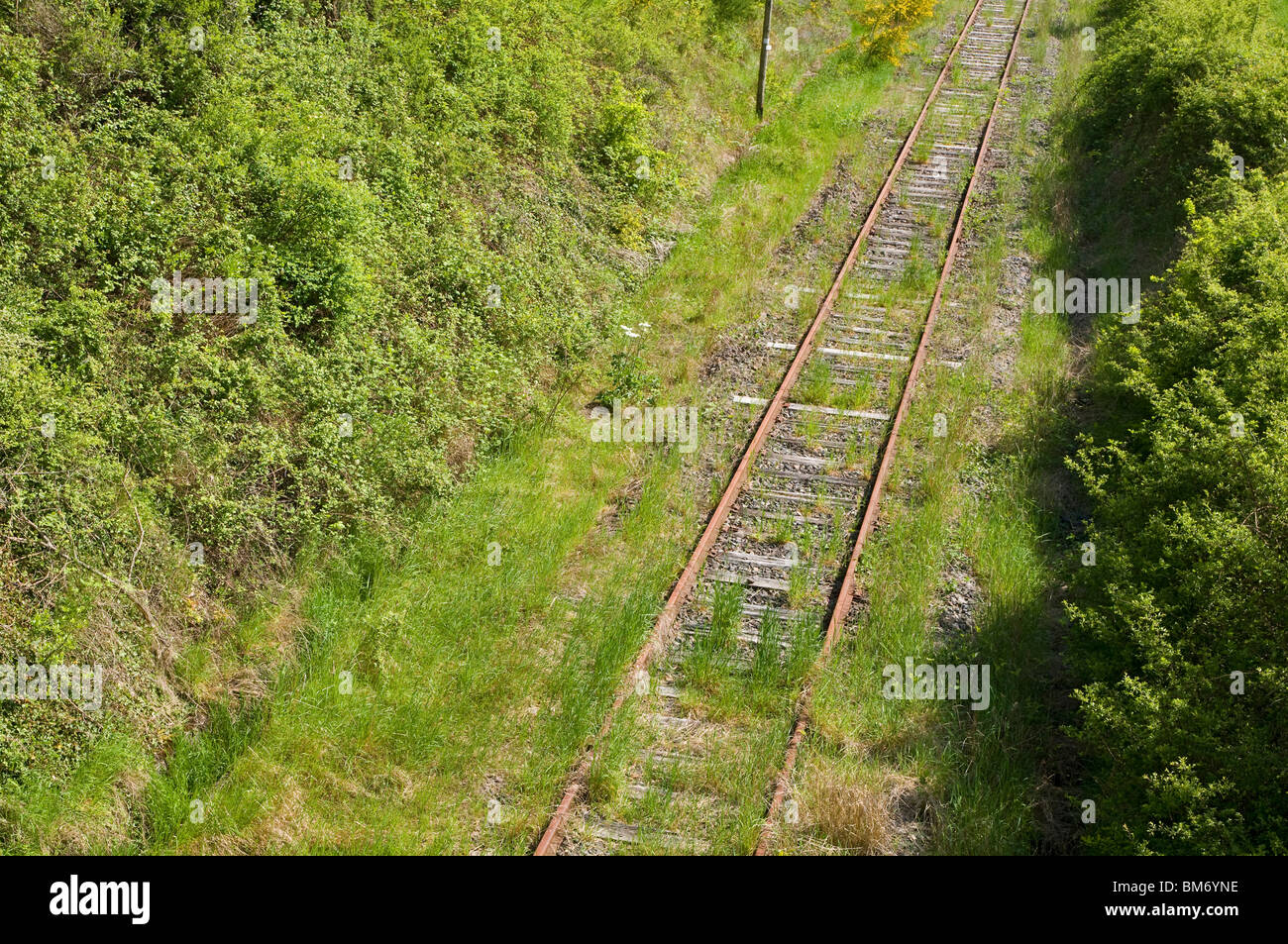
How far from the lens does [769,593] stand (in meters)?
8.89

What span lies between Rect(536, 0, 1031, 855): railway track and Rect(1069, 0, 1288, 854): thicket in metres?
2.05

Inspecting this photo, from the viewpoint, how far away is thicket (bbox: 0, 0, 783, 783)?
673cm

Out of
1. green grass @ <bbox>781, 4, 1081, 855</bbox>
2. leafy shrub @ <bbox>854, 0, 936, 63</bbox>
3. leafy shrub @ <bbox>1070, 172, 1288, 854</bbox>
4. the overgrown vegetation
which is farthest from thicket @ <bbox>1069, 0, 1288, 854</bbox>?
leafy shrub @ <bbox>854, 0, 936, 63</bbox>

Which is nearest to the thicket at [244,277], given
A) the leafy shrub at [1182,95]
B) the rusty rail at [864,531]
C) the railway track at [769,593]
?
the railway track at [769,593]

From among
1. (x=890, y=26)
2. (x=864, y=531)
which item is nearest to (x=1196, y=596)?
(x=864, y=531)

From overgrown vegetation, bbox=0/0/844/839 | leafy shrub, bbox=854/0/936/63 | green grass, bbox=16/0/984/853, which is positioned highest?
leafy shrub, bbox=854/0/936/63

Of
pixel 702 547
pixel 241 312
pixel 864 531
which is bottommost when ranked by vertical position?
pixel 702 547

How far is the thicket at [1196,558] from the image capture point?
19.5 ft

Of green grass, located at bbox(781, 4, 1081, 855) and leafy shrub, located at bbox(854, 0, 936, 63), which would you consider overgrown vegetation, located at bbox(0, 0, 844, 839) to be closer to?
green grass, located at bbox(781, 4, 1081, 855)

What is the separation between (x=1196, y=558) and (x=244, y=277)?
7817 mm

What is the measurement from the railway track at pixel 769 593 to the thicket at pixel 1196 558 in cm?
205

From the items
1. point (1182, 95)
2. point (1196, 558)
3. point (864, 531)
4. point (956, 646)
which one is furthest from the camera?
point (1182, 95)

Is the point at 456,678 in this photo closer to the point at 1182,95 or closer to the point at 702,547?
the point at 702,547

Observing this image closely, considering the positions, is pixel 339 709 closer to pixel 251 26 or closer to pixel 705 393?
pixel 705 393
